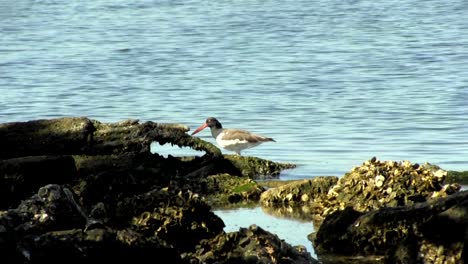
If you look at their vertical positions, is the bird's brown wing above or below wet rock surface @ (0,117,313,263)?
below

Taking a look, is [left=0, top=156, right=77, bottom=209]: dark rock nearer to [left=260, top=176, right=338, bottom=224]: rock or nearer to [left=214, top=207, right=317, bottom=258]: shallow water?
[left=214, top=207, right=317, bottom=258]: shallow water

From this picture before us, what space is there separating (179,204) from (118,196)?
3.80ft

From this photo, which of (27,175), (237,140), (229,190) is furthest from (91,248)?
(237,140)

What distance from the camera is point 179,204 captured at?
35.4 feet

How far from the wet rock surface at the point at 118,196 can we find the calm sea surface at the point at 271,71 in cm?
234

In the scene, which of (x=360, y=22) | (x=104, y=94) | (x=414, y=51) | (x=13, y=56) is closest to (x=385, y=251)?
(x=104, y=94)

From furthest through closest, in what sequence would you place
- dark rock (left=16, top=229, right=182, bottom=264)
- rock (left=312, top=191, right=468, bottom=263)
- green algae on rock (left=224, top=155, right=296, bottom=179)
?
green algae on rock (left=224, top=155, right=296, bottom=179) < rock (left=312, top=191, right=468, bottom=263) < dark rock (left=16, top=229, right=182, bottom=264)

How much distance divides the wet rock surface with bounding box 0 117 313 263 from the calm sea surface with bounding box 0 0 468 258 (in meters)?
2.34

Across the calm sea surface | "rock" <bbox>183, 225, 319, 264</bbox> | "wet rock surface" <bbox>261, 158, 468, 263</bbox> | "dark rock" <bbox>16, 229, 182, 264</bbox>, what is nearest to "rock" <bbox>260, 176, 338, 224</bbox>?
"wet rock surface" <bbox>261, 158, 468, 263</bbox>

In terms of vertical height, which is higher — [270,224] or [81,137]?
[81,137]

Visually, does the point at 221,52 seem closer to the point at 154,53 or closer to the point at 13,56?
the point at 154,53

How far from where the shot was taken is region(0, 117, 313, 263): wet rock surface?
8.66 metres

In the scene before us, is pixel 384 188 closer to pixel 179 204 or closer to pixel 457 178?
pixel 179 204

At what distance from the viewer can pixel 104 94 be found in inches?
1173
